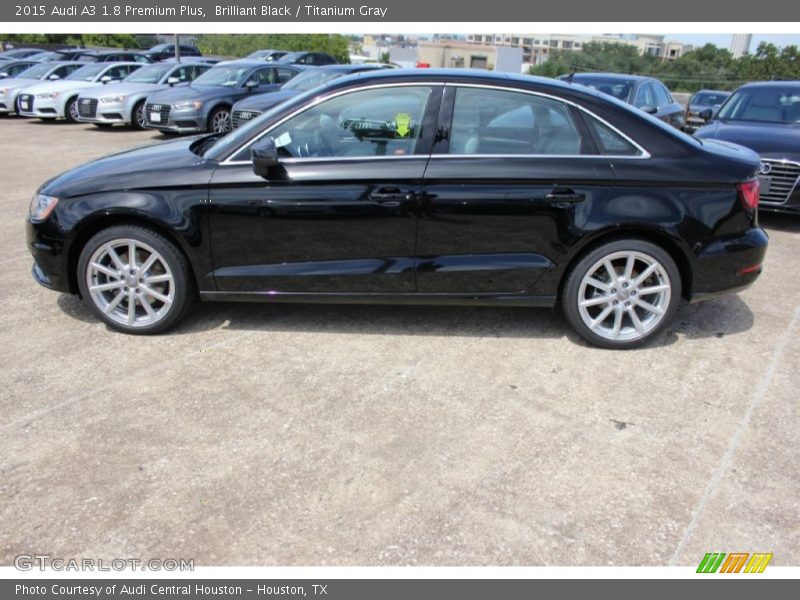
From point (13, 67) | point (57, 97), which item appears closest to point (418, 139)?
point (57, 97)

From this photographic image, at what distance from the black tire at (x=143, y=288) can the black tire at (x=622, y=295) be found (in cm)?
249

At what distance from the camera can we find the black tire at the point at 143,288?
4.27 m

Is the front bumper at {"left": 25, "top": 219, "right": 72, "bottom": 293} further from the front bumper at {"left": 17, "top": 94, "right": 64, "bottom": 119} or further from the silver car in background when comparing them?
the front bumper at {"left": 17, "top": 94, "right": 64, "bottom": 119}

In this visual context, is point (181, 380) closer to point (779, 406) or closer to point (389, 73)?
point (389, 73)

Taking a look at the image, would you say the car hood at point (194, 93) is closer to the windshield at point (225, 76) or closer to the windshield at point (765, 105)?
the windshield at point (225, 76)

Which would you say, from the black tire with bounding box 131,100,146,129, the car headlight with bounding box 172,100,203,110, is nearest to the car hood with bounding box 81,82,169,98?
the black tire with bounding box 131,100,146,129

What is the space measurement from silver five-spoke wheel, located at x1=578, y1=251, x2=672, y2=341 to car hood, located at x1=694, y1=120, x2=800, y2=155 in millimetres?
3903

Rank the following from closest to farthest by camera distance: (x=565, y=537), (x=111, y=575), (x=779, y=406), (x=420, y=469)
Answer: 1. (x=111, y=575)
2. (x=565, y=537)
3. (x=420, y=469)
4. (x=779, y=406)

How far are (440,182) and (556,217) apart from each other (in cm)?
76

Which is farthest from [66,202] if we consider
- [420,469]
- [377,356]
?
[420,469]

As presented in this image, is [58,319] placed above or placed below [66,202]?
below

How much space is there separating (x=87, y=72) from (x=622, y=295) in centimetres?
1774

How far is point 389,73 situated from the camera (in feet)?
14.4

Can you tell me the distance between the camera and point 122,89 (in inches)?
607
